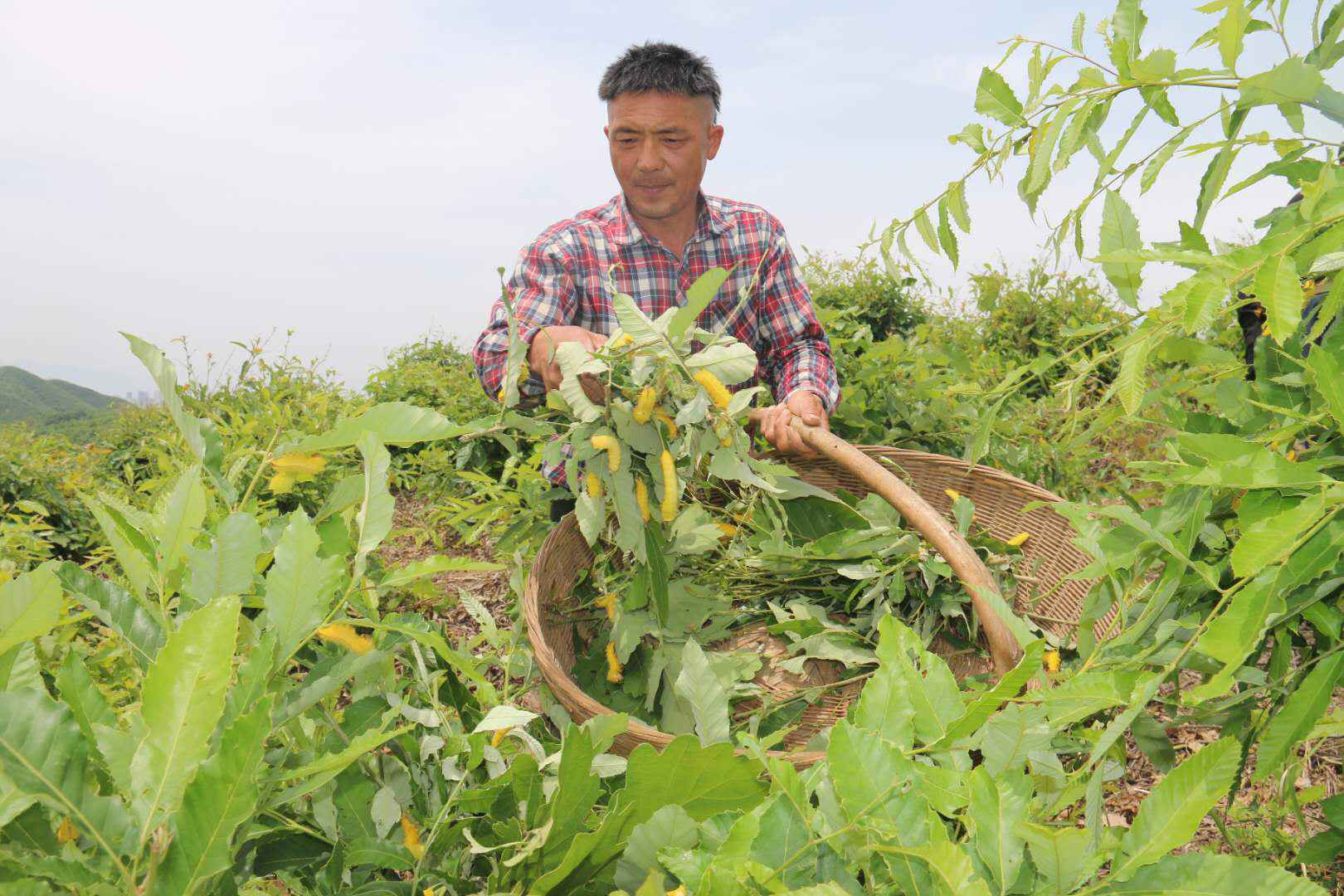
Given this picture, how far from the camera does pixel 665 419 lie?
1657mm

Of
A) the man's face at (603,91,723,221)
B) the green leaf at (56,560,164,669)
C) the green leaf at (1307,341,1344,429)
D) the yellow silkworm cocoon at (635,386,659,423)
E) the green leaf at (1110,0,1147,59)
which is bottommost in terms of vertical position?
the green leaf at (56,560,164,669)

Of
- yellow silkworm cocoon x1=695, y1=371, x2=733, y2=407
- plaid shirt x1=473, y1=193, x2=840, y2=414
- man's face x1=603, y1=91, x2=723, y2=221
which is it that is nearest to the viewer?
yellow silkworm cocoon x1=695, y1=371, x2=733, y2=407

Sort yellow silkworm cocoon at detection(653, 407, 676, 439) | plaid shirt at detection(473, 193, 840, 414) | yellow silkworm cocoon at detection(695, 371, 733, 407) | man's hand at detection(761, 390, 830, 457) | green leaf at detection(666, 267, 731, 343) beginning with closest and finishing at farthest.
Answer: green leaf at detection(666, 267, 731, 343) < yellow silkworm cocoon at detection(695, 371, 733, 407) < yellow silkworm cocoon at detection(653, 407, 676, 439) < man's hand at detection(761, 390, 830, 457) < plaid shirt at detection(473, 193, 840, 414)

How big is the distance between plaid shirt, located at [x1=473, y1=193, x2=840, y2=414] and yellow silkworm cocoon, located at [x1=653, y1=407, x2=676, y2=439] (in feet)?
3.18

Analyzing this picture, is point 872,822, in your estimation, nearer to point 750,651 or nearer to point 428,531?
point 750,651

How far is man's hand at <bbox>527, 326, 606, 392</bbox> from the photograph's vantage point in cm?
179

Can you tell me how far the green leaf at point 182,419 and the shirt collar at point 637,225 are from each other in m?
2.14

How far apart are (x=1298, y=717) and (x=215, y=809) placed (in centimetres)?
88

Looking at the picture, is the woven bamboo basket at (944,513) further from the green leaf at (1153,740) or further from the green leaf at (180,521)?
the green leaf at (180,521)

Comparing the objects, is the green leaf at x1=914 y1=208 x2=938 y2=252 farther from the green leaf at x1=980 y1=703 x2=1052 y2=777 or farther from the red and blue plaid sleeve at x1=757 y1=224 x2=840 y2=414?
the red and blue plaid sleeve at x1=757 y1=224 x2=840 y2=414

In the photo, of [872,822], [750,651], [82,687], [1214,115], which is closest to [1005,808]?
[872,822]

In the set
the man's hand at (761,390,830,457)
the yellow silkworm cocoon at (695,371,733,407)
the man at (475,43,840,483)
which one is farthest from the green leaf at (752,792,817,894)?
the man at (475,43,840,483)

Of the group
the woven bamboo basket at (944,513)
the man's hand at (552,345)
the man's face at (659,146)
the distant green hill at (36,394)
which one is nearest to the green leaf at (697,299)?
the man's hand at (552,345)

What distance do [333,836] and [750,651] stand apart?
52.0 inches
